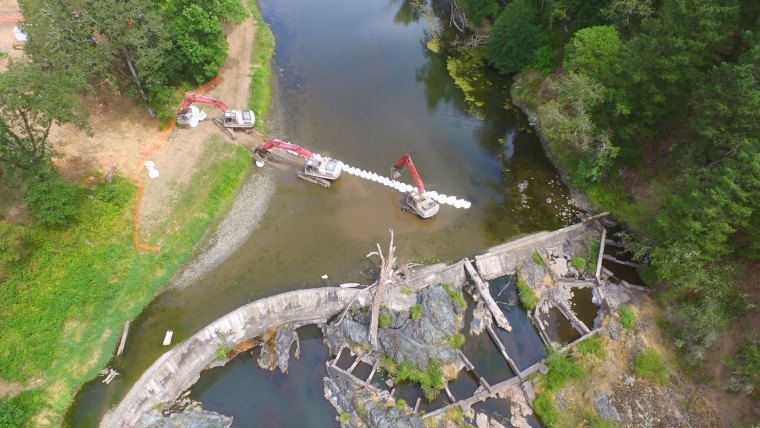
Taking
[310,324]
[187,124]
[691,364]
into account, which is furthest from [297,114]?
[691,364]

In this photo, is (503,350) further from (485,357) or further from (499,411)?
(499,411)

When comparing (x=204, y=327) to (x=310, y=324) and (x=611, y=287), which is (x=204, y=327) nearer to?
(x=310, y=324)

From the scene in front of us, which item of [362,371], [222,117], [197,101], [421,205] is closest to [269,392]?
[362,371]

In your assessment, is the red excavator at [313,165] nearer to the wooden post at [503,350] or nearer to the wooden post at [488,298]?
the wooden post at [488,298]

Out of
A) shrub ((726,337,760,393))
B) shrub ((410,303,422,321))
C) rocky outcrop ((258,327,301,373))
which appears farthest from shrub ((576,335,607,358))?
rocky outcrop ((258,327,301,373))

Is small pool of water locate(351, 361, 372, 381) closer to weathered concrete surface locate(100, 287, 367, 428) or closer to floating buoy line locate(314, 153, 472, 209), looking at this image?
weathered concrete surface locate(100, 287, 367, 428)

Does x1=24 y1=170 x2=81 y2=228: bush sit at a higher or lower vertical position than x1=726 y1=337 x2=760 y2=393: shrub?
lower

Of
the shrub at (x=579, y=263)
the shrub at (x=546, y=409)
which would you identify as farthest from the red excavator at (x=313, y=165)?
the shrub at (x=546, y=409)
